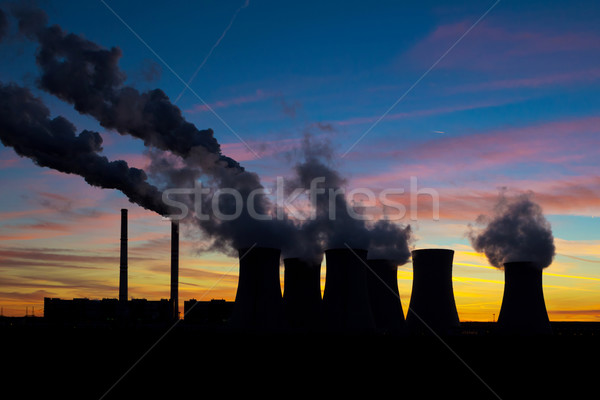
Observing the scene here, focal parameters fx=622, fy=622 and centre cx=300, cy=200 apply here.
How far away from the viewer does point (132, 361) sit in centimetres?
3177

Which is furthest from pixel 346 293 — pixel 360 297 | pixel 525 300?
pixel 525 300

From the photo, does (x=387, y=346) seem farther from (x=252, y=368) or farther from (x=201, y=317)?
(x=201, y=317)

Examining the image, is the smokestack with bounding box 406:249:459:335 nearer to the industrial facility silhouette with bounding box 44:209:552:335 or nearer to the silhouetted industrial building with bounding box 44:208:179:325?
the industrial facility silhouette with bounding box 44:209:552:335

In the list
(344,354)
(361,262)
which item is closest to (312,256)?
(361,262)

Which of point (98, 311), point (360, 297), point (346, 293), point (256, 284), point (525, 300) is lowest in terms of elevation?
point (98, 311)

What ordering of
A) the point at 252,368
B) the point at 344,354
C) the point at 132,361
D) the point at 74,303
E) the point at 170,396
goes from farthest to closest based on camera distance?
the point at 74,303 < the point at 344,354 < the point at 132,361 < the point at 252,368 < the point at 170,396

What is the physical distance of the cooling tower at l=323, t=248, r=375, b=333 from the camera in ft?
129

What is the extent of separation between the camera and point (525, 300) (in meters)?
39.8

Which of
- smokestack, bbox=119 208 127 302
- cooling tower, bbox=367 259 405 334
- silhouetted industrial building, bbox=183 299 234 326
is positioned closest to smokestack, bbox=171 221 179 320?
smokestack, bbox=119 208 127 302

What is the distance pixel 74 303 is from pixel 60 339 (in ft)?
87.0

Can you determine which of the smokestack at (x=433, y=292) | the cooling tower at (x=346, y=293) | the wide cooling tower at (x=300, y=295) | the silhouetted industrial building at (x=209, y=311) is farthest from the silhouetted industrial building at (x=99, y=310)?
the smokestack at (x=433, y=292)

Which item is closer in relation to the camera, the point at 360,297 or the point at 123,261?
the point at 360,297

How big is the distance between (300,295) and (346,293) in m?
5.18

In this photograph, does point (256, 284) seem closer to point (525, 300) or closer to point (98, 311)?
point (525, 300)
